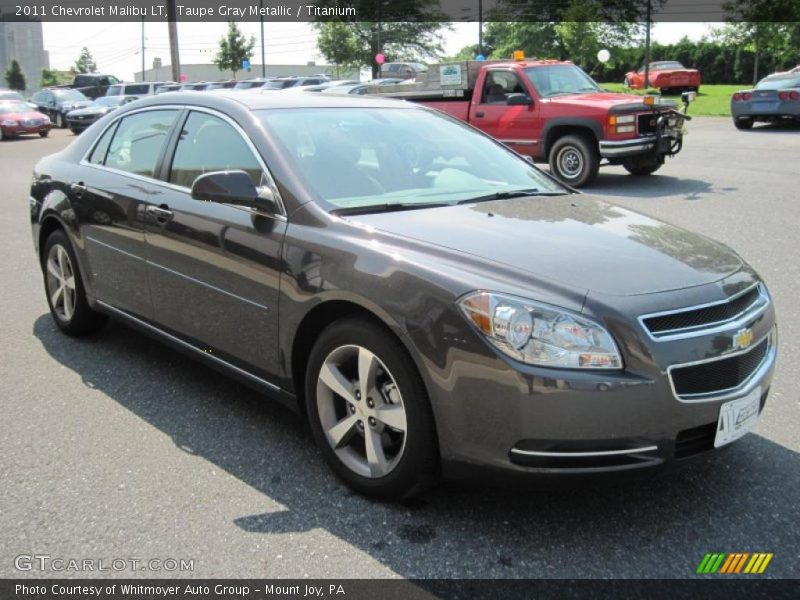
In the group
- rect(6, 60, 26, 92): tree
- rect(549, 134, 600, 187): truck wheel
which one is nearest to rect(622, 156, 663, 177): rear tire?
rect(549, 134, 600, 187): truck wheel

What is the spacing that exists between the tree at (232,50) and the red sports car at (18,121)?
1479 inches

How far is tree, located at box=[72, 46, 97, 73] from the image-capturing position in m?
110

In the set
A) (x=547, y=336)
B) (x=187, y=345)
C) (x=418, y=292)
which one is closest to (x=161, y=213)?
(x=187, y=345)

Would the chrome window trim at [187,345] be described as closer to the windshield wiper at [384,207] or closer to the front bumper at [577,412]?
the windshield wiper at [384,207]

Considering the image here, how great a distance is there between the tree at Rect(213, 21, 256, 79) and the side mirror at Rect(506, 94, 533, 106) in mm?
56345

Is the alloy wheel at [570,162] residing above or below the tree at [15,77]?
below

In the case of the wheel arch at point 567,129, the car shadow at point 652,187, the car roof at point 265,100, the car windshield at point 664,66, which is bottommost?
the car shadow at point 652,187

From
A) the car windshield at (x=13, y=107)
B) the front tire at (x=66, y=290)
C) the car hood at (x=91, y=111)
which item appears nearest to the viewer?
the front tire at (x=66, y=290)

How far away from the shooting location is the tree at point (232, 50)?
6500 cm

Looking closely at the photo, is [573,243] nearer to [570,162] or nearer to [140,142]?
[140,142]

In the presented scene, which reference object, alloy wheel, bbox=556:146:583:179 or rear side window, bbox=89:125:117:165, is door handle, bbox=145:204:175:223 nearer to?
rear side window, bbox=89:125:117:165

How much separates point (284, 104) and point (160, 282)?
3.73 ft

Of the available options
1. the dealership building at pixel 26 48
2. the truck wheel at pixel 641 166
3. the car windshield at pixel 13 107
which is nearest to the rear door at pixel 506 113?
the truck wheel at pixel 641 166

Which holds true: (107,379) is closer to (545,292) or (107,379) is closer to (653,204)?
(545,292)
